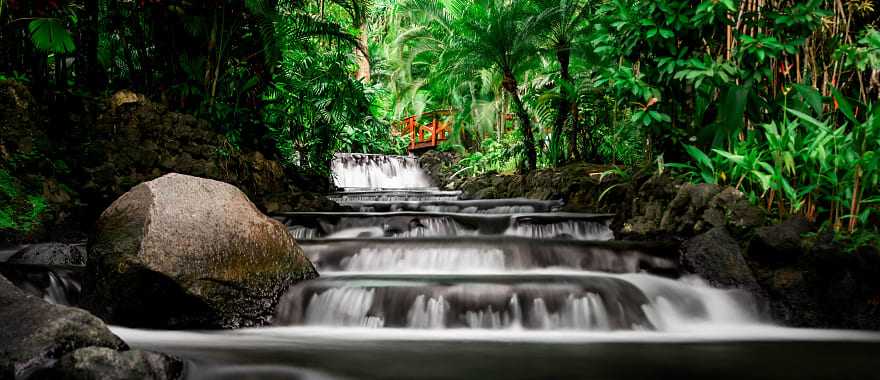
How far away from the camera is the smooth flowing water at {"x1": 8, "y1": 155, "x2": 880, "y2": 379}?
285 centimetres

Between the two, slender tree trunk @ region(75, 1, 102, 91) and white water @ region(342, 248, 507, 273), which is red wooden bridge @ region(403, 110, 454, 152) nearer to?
slender tree trunk @ region(75, 1, 102, 91)

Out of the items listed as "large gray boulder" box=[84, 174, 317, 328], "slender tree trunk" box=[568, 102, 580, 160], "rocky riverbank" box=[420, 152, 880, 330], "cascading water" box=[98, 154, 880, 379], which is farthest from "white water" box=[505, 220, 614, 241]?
"slender tree trunk" box=[568, 102, 580, 160]

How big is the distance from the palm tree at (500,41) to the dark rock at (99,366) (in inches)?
332

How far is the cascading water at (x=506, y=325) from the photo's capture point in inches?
112

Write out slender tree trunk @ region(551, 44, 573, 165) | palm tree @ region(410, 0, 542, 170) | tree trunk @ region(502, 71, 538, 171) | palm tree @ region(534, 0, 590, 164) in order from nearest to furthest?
palm tree @ region(534, 0, 590, 164) → slender tree trunk @ region(551, 44, 573, 165) → palm tree @ region(410, 0, 542, 170) → tree trunk @ region(502, 71, 538, 171)

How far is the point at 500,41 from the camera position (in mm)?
10141

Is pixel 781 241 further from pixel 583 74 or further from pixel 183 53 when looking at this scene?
pixel 583 74

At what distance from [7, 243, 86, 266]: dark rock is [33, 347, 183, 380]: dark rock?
305 centimetres

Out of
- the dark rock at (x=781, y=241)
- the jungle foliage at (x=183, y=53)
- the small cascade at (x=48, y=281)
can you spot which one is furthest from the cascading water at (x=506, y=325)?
the jungle foliage at (x=183, y=53)

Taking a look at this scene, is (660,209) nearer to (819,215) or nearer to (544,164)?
(819,215)

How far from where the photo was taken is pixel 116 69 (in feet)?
25.3

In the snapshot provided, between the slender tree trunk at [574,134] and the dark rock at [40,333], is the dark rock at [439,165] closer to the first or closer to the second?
the slender tree trunk at [574,134]

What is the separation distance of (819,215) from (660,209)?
1452 millimetres

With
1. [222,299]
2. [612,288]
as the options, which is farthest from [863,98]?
[222,299]
